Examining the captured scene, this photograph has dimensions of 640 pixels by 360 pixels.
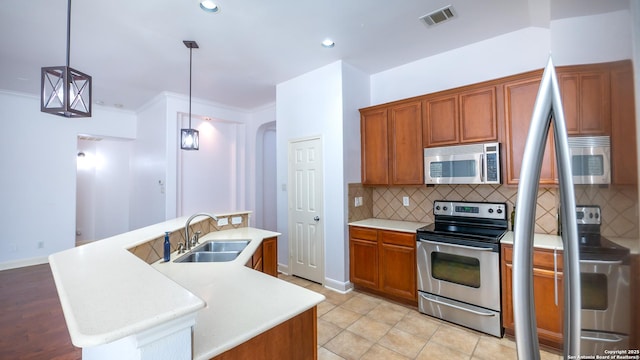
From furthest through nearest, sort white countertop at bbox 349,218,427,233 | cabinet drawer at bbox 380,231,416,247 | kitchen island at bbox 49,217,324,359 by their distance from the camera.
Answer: white countertop at bbox 349,218,427,233, cabinet drawer at bbox 380,231,416,247, kitchen island at bbox 49,217,324,359

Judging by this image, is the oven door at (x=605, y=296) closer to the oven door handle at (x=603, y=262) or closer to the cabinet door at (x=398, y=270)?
the oven door handle at (x=603, y=262)

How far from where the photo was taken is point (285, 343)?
46.8 inches

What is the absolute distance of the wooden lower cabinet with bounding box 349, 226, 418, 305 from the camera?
2.92 metres

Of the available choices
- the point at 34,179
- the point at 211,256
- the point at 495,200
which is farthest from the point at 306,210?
the point at 34,179

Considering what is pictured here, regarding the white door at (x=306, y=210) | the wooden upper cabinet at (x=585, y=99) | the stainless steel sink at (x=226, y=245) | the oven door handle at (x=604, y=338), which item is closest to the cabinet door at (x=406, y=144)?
the white door at (x=306, y=210)

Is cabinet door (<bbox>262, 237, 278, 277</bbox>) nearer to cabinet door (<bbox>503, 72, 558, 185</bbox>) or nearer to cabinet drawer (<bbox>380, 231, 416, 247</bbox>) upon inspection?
cabinet drawer (<bbox>380, 231, 416, 247</bbox>)

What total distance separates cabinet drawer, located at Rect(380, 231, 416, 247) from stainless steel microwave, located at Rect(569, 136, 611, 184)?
2582 millimetres

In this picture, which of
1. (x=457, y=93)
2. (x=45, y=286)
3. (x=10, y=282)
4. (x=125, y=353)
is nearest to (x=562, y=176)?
(x=125, y=353)

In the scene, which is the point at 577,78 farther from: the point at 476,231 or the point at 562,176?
the point at 476,231

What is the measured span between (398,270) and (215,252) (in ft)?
6.53

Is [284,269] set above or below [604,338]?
below

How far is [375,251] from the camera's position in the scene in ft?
10.5

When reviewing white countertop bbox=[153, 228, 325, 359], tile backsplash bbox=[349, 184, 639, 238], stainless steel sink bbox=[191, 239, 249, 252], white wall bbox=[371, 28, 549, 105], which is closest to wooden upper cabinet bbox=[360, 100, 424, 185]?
tile backsplash bbox=[349, 184, 639, 238]

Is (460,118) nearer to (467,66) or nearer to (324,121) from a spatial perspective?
(467,66)
